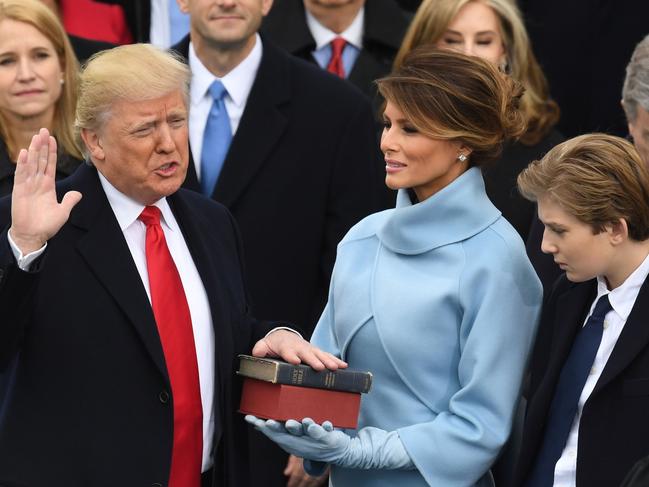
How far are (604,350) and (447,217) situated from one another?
0.59m

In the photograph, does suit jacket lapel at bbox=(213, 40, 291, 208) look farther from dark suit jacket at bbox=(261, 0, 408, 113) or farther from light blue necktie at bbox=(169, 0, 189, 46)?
light blue necktie at bbox=(169, 0, 189, 46)

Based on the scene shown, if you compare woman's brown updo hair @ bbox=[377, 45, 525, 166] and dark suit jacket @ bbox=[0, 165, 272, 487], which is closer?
dark suit jacket @ bbox=[0, 165, 272, 487]

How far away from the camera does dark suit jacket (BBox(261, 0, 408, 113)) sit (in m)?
6.37

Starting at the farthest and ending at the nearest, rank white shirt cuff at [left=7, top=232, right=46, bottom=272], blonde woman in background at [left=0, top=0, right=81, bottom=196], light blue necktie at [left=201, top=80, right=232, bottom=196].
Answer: light blue necktie at [left=201, top=80, right=232, bottom=196] < blonde woman in background at [left=0, top=0, right=81, bottom=196] < white shirt cuff at [left=7, top=232, right=46, bottom=272]

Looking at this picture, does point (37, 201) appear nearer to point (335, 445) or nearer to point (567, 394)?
point (335, 445)

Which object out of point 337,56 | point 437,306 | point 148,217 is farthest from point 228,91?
point 437,306

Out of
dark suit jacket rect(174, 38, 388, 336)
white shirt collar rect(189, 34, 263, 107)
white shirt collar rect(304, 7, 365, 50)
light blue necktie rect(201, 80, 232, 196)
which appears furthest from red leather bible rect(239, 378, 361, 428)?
white shirt collar rect(304, 7, 365, 50)

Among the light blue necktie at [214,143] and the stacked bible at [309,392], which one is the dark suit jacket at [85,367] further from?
the light blue necktie at [214,143]

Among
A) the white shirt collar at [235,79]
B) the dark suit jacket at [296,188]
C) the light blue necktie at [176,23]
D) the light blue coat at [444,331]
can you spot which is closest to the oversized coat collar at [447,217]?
the light blue coat at [444,331]

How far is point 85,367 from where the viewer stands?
12.7 feet

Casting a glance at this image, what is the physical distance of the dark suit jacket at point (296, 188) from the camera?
17.8 ft

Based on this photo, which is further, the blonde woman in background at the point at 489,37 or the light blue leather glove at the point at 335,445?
the blonde woman in background at the point at 489,37

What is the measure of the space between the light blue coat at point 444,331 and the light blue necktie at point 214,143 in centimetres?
149

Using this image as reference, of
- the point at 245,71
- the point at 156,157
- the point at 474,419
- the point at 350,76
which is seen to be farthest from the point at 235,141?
the point at 474,419
